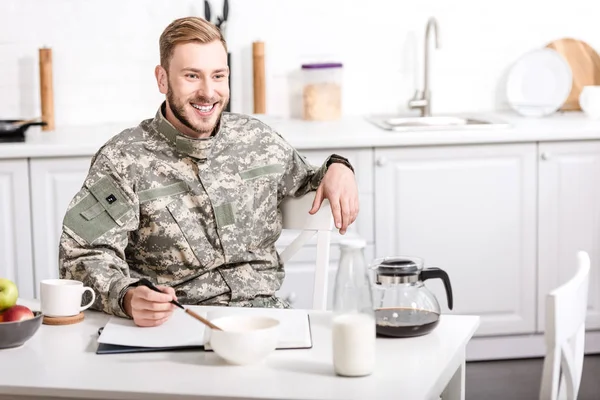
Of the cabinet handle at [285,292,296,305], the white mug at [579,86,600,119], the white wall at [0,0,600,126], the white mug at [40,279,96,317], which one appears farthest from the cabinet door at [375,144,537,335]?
the white mug at [40,279,96,317]

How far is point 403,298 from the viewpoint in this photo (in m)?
1.90

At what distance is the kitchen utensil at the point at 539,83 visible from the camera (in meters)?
4.17

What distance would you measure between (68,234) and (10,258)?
1537mm

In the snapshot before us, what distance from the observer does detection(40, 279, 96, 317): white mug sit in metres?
2.03

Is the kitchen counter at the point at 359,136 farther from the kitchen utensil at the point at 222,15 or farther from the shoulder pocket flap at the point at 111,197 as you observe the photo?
the shoulder pocket flap at the point at 111,197

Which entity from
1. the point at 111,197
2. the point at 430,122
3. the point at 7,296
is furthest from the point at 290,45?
the point at 7,296

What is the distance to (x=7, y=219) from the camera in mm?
3561

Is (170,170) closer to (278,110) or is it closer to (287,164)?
(287,164)

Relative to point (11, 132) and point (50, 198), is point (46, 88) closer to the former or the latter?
point (11, 132)

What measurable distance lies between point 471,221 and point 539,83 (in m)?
0.80

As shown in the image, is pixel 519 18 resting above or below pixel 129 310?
above

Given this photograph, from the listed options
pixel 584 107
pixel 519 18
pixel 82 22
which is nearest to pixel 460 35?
pixel 519 18

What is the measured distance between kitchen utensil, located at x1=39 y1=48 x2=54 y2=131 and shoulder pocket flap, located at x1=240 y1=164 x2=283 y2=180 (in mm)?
1700

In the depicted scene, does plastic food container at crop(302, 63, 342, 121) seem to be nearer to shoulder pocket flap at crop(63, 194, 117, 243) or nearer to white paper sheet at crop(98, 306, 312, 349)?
shoulder pocket flap at crop(63, 194, 117, 243)
